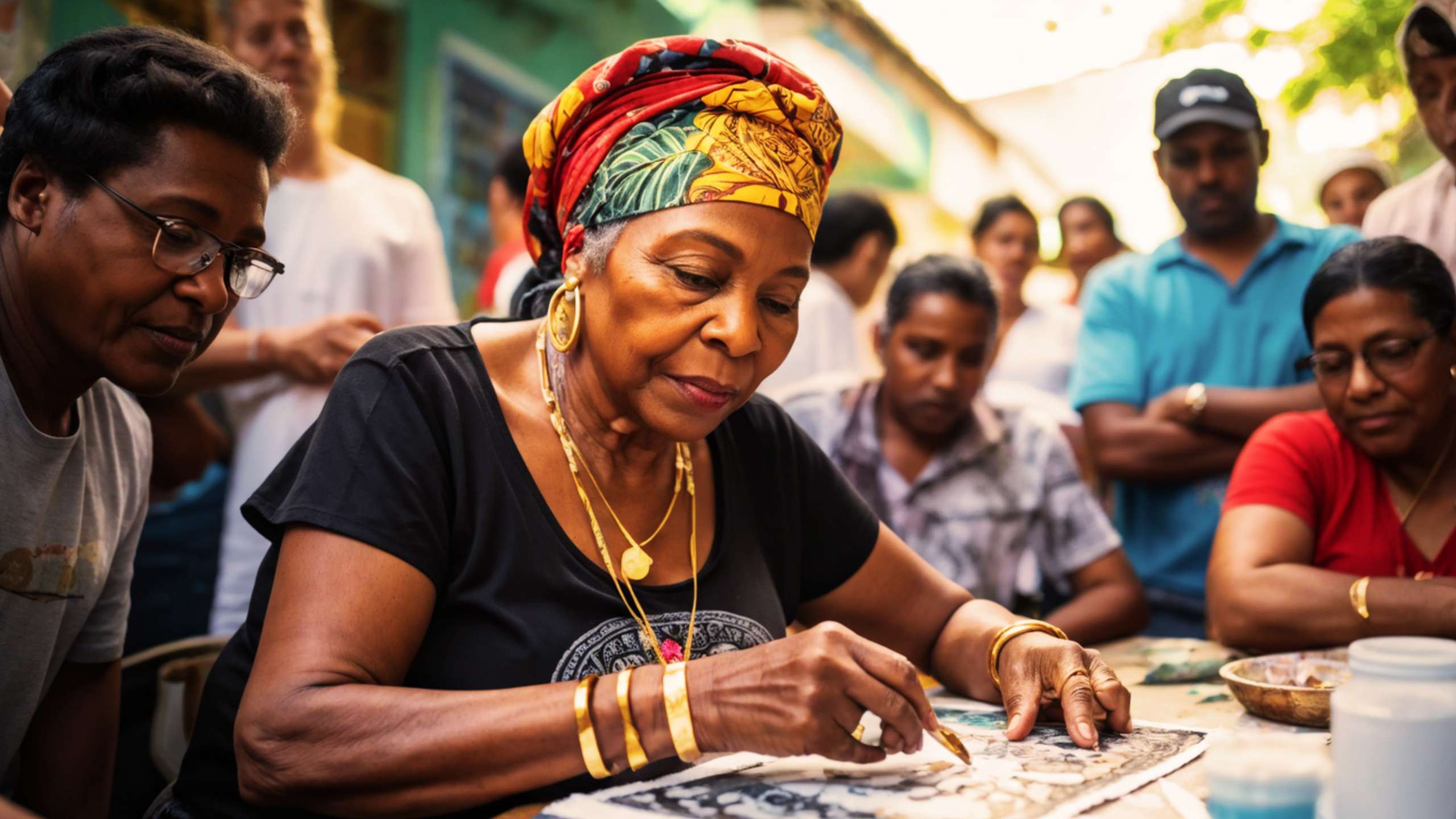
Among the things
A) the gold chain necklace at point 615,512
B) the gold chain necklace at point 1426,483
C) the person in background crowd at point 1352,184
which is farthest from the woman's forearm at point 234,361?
the person in background crowd at point 1352,184

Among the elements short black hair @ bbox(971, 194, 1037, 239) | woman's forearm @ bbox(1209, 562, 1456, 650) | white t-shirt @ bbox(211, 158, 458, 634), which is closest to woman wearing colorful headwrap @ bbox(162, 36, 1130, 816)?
woman's forearm @ bbox(1209, 562, 1456, 650)

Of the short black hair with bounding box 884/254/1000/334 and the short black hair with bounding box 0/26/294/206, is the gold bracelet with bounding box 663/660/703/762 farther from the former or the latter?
the short black hair with bounding box 884/254/1000/334

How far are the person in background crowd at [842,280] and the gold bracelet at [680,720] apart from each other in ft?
10.4

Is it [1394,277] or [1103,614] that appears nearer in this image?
[1394,277]

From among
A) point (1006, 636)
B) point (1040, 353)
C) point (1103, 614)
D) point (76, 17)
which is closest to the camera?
point (1006, 636)

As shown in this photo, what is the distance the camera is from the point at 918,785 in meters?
1.47

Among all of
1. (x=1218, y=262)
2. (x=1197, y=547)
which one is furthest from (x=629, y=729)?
(x=1218, y=262)

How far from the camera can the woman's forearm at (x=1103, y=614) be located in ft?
9.98

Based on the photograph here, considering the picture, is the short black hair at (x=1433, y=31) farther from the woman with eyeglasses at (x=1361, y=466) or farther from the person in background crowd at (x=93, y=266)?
the person in background crowd at (x=93, y=266)

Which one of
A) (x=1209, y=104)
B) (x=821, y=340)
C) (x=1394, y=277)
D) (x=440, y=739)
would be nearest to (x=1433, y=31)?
(x=1394, y=277)

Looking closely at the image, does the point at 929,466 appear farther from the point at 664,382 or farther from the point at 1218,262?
the point at 664,382

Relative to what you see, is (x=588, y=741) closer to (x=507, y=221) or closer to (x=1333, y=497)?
(x=1333, y=497)

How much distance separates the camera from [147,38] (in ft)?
5.94

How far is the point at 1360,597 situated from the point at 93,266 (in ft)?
7.75
